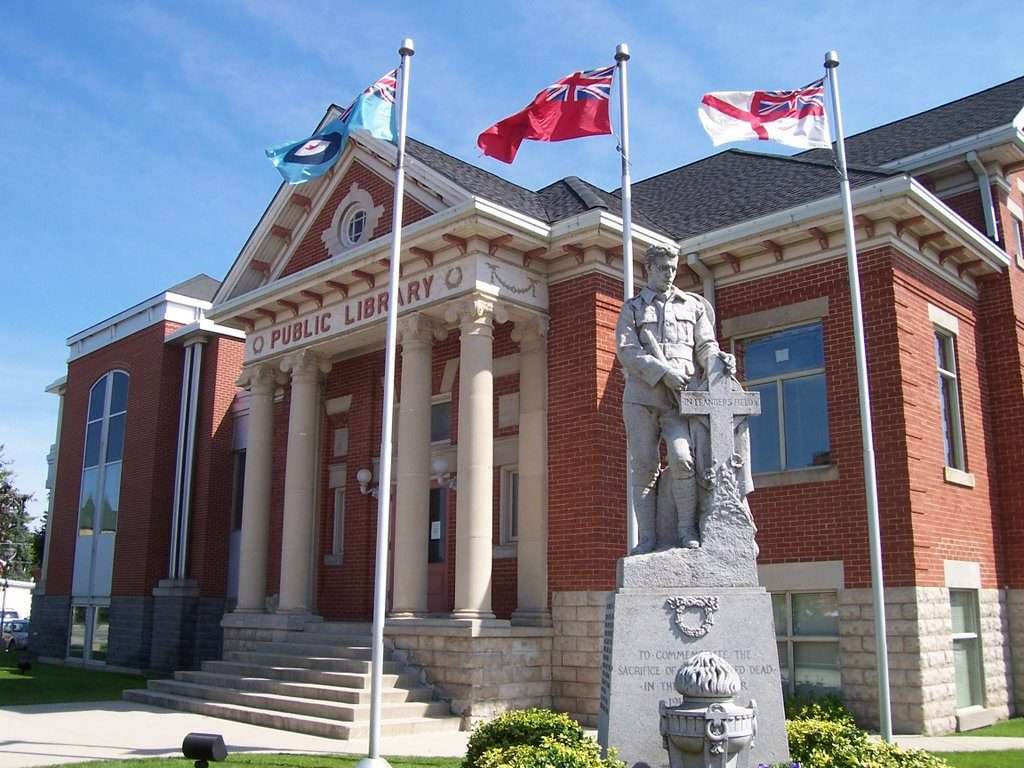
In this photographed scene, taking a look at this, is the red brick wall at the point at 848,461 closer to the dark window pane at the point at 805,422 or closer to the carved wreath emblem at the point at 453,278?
the dark window pane at the point at 805,422

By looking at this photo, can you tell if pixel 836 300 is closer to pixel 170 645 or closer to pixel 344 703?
pixel 344 703

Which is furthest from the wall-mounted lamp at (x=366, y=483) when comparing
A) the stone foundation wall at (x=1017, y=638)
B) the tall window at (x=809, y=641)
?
the stone foundation wall at (x=1017, y=638)

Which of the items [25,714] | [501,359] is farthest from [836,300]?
→ [25,714]

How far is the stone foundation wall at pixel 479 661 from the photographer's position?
14062mm

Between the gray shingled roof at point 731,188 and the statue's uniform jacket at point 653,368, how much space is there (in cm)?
771

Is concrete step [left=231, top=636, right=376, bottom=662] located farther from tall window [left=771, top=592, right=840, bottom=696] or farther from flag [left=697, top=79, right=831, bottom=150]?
flag [left=697, top=79, right=831, bottom=150]

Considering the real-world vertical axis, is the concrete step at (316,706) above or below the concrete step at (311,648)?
below

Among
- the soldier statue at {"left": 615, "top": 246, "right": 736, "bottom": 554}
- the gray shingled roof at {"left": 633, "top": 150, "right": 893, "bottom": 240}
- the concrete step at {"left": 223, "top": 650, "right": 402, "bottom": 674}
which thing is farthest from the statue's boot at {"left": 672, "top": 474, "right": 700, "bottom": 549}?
the gray shingled roof at {"left": 633, "top": 150, "right": 893, "bottom": 240}

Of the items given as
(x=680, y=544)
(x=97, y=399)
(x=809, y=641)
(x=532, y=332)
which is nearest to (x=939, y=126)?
(x=532, y=332)

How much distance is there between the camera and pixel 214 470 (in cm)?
2534

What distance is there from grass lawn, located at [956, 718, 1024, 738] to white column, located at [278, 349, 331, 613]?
10.8 meters

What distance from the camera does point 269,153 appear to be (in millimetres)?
13883

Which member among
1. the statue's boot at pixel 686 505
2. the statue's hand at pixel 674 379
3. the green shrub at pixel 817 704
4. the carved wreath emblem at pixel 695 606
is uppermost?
the statue's hand at pixel 674 379

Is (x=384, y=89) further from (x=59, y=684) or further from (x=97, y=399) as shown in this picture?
(x=97, y=399)
